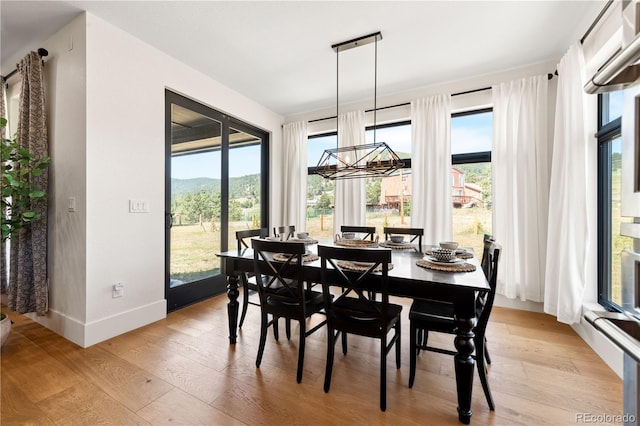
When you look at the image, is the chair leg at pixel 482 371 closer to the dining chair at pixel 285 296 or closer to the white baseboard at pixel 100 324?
the dining chair at pixel 285 296

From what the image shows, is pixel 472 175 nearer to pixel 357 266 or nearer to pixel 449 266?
pixel 449 266

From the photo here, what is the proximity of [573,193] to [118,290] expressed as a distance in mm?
4152

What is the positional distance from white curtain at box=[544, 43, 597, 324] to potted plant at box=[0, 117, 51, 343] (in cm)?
459

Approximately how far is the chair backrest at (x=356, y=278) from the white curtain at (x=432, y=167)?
6.53 feet

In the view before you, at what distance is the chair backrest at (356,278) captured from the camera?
1.58 meters

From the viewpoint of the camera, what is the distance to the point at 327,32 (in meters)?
2.51

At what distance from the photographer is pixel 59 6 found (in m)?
2.20

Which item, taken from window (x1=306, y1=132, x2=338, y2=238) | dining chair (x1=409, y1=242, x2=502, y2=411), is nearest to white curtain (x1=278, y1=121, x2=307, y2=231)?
window (x1=306, y1=132, x2=338, y2=238)

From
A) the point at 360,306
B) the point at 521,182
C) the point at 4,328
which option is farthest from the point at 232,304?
the point at 521,182

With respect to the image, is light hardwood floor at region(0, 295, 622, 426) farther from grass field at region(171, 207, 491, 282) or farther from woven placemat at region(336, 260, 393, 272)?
grass field at region(171, 207, 491, 282)

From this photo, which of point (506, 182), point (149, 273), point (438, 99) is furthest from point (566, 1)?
point (149, 273)

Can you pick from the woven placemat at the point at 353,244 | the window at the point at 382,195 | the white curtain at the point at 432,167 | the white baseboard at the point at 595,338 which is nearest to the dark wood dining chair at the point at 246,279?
the woven placemat at the point at 353,244

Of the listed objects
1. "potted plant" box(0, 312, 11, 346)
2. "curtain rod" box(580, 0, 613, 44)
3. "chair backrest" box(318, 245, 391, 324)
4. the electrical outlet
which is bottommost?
"potted plant" box(0, 312, 11, 346)

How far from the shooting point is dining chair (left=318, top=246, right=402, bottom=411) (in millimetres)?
1588
